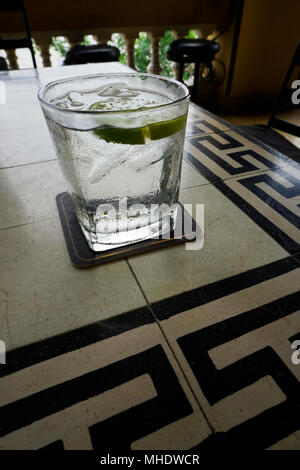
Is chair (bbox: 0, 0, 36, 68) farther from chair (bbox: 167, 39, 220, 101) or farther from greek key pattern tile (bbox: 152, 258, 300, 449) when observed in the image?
greek key pattern tile (bbox: 152, 258, 300, 449)

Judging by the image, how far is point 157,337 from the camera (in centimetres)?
31

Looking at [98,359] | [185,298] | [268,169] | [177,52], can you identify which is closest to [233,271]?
[185,298]

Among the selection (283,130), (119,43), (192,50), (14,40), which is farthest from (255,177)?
(119,43)

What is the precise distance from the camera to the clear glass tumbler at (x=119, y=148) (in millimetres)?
297

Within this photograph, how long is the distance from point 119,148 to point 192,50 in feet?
6.03

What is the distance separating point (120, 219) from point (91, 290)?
9cm

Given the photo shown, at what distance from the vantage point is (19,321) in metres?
0.32

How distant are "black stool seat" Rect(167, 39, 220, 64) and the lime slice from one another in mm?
1806

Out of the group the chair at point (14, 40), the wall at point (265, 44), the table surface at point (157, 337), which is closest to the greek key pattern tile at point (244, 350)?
the table surface at point (157, 337)

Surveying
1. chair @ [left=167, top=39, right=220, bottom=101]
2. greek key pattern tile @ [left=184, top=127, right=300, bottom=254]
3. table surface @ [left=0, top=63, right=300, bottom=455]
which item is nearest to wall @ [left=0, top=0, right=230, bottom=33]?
chair @ [left=167, top=39, right=220, bottom=101]

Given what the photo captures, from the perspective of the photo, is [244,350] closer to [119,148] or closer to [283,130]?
[119,148]

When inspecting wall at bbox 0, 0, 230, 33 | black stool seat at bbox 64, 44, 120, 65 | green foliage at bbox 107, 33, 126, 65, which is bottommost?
green foliage at bbox 107, 33, 126, 65

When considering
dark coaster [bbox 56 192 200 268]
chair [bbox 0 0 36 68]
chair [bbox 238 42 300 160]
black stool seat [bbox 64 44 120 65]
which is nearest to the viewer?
dark coaster [bbox 56 192 200 268]

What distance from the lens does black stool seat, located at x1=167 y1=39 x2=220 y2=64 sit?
183 centimetres
